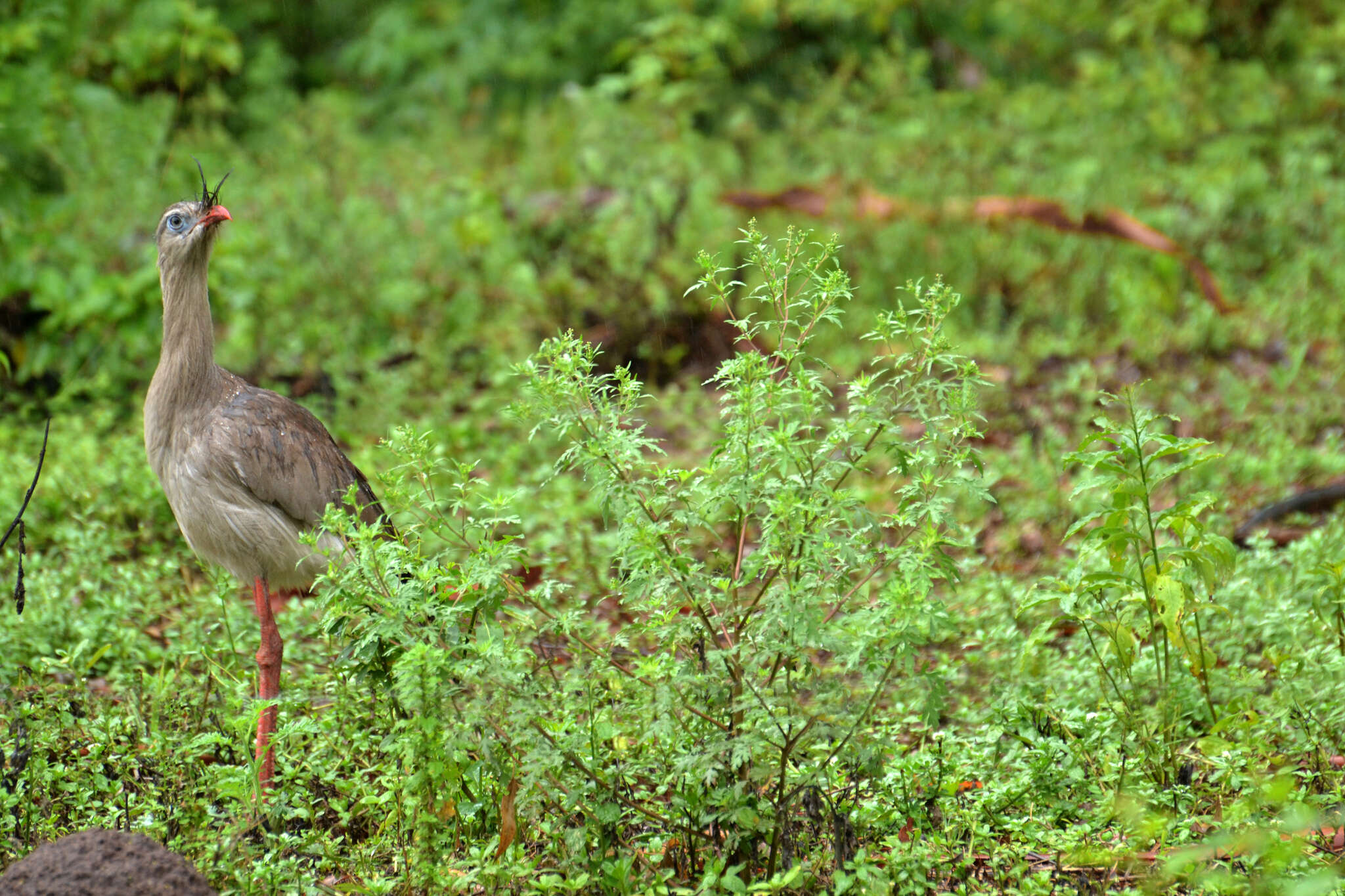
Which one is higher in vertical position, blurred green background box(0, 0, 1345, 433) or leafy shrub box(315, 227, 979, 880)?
blurred green background box(0, 0, 1345, 433)

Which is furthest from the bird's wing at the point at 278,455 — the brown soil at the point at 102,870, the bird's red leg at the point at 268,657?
the brown soil at the point at 102,870

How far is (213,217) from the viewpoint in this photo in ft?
13.0

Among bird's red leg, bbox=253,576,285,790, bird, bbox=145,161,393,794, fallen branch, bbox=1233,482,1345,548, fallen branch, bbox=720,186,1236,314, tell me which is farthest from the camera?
fallen branch, bbox=720,186,1236,314

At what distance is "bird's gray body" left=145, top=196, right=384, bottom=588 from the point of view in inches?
153

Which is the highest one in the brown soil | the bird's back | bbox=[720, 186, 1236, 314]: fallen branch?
bbox=[720, 186, 1236, 314]: fallen branch

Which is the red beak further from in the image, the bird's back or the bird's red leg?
the bird's red leg

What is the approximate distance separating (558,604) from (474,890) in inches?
74.0

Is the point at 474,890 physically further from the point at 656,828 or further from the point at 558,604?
the point at 558,604

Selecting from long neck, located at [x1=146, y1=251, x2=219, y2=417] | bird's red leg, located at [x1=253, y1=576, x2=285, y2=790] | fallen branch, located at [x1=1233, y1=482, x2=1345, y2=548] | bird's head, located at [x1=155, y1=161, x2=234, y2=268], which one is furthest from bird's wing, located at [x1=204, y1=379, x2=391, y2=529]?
fallen branch, located at [x1=1233, y1=482, x2=1345, y2=548]

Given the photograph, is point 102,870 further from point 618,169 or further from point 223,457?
point 618,169

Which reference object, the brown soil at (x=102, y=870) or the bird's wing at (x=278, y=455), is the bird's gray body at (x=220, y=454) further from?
the brown soil at (x=102, y=870)

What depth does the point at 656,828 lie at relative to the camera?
3.24 metres

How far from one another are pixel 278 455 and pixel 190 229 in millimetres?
754

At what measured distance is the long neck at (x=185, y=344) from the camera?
3.98 m
